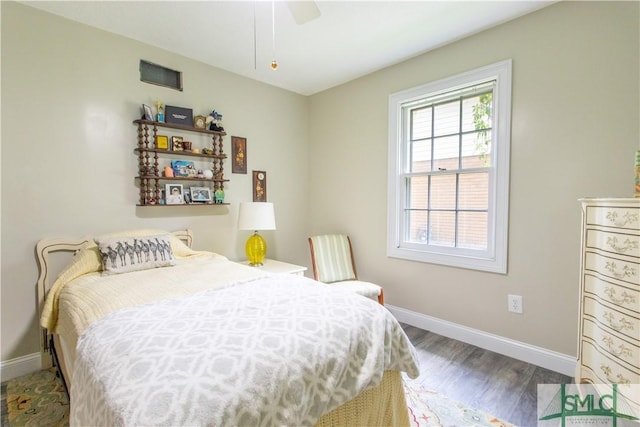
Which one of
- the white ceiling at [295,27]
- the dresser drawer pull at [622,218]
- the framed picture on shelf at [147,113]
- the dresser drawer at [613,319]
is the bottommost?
the dresser drawer at [613,319]

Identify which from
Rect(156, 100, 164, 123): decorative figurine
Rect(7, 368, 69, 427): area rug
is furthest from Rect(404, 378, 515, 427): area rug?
Rect(156, 100, 164, 123): decorative figurine

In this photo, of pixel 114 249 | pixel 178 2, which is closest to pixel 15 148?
pixel 114 249

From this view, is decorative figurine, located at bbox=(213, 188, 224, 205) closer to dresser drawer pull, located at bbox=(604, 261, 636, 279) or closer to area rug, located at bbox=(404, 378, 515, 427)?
area rug, located at bbox=(404, 378, 515, 427)

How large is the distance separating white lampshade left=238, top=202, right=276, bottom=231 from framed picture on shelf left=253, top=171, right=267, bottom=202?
1.55ft

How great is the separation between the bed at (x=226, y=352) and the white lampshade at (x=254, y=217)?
94 centimetres

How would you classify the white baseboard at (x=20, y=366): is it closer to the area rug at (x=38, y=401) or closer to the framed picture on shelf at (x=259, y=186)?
the area rug at (x=38, y=401)

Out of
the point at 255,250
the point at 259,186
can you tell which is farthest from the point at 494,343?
the point at 259,186

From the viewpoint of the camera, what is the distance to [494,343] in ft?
7.63

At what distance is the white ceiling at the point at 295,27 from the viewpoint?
2016 mm

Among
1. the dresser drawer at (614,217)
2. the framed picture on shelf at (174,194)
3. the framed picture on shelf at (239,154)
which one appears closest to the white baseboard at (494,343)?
the dresser drawer at (614,217)

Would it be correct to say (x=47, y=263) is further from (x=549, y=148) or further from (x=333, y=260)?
(x=549, y=148)

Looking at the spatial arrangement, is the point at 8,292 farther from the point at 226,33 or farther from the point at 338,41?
the point at 338,41

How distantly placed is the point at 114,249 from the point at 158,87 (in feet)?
4.69

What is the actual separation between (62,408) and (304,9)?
255 cm
